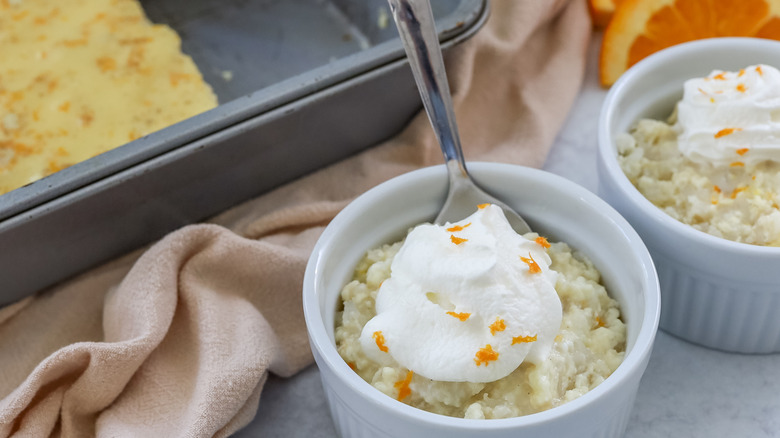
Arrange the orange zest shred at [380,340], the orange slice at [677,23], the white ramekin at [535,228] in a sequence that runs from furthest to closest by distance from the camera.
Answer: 1. the orange slice at [677,23]
2. the orange zest shred at [380,340]
3. the white ramekin at [535,228]

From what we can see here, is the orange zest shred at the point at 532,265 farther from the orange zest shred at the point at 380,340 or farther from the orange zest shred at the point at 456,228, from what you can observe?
the orange zest shred at the point at 380,340

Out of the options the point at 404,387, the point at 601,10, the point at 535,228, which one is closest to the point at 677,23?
the point at 601,10

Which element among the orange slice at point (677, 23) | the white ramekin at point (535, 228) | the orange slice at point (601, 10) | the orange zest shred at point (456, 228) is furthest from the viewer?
the orange slice at point (601, 10)

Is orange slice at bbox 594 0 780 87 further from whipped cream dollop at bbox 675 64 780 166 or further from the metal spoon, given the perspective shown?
the metal spoon

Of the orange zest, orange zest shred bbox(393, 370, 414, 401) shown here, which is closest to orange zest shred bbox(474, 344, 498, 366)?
orange zest shred bbox(393, 370, 414, 401)

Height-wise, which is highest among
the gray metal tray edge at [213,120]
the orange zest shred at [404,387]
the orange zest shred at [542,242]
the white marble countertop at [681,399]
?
the gray metal tray edge at [213,120]

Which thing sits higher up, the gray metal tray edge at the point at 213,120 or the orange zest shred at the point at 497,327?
the gray metal tray edge at the point at 213,120

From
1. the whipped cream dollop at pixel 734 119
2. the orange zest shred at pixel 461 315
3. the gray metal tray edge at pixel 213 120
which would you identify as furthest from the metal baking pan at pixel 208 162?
the orange zest shred at pixel 461 315
